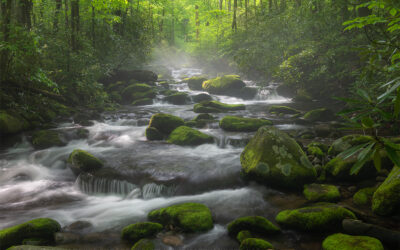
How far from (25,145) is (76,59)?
451 cm

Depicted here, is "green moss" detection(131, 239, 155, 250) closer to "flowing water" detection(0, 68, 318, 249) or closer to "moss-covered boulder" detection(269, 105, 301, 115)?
"flowing water" detection(0, 68, 318, 249)

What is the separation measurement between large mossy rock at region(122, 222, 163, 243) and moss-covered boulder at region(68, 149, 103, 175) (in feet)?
9.55

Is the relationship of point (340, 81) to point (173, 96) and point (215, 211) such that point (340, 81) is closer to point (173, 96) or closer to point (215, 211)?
point (173, 96)

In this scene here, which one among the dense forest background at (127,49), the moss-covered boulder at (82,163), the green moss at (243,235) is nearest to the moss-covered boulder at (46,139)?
the dense forest background at (127,49)

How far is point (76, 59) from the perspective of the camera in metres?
11.5

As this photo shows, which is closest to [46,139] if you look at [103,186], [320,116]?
[103,186]

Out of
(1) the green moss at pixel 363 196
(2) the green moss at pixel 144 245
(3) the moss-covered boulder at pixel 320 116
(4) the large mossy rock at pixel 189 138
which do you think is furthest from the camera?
(3) the moss-covered boulder at pixel 320 116

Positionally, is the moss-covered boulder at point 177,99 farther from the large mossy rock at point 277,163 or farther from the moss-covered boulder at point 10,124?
the large mossy rock at point 277,163

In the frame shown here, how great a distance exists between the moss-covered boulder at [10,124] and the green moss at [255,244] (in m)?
8.21

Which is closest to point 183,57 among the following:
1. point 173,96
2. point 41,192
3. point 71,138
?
point 173,96

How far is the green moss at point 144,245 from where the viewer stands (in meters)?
3.84

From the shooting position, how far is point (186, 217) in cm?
443

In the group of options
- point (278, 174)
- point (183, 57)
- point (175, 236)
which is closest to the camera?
point (175, 236)

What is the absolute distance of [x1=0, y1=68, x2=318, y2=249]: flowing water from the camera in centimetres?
481
